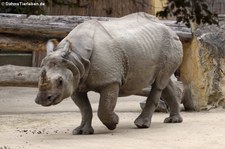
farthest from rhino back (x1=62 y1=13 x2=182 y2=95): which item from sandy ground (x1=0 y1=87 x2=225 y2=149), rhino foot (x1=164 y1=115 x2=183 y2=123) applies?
rhino foot (x1=164 y1=115 x2=183 y2=123)

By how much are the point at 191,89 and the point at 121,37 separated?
316 centimetres

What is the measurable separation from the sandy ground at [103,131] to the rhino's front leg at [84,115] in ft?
0.32

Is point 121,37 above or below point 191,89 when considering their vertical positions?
above

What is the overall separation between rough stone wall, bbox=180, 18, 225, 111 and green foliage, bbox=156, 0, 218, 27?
263 inches

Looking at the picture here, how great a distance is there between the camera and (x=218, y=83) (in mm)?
8789

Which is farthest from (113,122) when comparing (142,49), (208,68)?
(208,68)

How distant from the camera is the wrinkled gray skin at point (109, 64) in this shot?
5453 mm

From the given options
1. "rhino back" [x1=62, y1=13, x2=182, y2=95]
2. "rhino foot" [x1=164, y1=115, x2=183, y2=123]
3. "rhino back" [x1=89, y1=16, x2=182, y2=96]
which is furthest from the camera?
"rhino foot" [x1=164, y1=115, x2=183, y2=123]

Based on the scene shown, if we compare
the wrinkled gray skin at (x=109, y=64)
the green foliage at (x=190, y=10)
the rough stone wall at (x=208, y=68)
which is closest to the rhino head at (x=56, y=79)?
the wrinkled gray skin at (x=109, y=64)

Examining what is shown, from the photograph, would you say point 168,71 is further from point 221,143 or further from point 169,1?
point 169,1

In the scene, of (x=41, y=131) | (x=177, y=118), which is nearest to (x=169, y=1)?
(x=41, y=131)

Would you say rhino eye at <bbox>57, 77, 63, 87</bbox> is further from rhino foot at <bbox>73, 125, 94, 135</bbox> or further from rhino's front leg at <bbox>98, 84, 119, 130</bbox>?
rhino foot at <bbox>73, 125, 94, 135</bbox>

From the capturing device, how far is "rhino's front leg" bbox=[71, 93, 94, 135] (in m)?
5.92

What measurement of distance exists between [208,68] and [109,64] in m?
3.39
